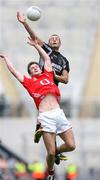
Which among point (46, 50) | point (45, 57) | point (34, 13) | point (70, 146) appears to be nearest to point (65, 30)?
point (46, 50)

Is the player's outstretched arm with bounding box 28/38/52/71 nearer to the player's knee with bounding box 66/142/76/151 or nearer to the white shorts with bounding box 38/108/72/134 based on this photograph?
the white shorts with bounding box 38/108/72/134

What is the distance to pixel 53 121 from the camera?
88.7 ft

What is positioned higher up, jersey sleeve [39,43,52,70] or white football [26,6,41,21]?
white football [26,6,41,21]

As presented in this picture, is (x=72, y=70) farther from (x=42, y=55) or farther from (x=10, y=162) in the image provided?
(x=42, y=55)

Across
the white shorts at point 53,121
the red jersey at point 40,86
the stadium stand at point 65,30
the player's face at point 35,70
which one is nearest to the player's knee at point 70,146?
the white shorts at point 53,121

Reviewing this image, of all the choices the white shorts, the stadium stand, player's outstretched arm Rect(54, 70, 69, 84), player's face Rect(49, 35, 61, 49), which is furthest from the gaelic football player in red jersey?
the stadium stand

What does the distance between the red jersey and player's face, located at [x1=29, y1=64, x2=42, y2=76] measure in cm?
9

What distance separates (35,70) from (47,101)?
2.33 ft

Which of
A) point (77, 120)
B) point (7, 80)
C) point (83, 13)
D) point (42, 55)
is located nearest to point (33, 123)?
point (77, 120)

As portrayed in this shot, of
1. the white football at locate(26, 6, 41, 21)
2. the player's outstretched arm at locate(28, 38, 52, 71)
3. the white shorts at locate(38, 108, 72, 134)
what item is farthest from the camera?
the white shorts at locate(38, 108, 72, 134)

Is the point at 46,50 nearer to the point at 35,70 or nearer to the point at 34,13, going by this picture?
the point at 35,70

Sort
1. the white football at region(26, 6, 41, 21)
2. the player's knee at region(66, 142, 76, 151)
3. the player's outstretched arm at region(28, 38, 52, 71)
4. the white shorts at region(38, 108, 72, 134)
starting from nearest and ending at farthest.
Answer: the white football at region(26, 6, 41, 21), the player's outstretched arm at region(28, 38, 52, 71), the white shorts at region(38, 108, 72, 134), the player's knee at region(66, 142, 76, 151)

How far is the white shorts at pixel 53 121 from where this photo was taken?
26.9 meters

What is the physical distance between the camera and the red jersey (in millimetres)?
26875
